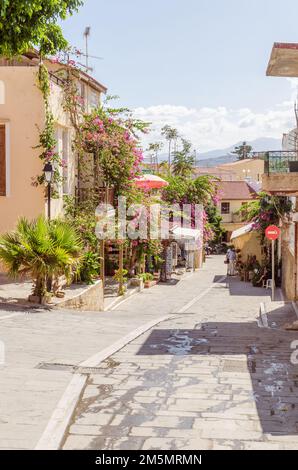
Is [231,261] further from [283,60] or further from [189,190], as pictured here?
[283,60]

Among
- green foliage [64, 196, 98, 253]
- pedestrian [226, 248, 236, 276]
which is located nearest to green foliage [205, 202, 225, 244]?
pedestrian [226, 248, 236, 276]

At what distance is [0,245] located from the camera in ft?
45.0

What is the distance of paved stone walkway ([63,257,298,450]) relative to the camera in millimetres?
5727

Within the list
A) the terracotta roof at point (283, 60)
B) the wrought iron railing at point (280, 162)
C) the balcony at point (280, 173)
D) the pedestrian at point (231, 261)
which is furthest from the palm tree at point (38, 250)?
the pedestrian at point (231, 261)

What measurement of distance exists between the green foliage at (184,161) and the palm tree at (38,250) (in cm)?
3250

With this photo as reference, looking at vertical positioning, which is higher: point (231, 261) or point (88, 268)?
point (88, 268)

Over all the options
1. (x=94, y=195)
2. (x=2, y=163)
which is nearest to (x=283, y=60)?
(x=2, y=163)

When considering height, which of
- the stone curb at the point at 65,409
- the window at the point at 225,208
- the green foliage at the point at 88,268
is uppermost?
the window at the point at 225,208

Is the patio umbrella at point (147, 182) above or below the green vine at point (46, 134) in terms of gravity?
below

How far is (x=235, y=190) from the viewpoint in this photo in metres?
61.8

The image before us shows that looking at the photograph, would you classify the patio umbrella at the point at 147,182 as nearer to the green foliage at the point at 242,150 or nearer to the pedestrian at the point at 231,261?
the pedestrian at the point at 231,261

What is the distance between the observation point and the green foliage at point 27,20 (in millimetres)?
10148

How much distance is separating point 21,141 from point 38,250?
576cm

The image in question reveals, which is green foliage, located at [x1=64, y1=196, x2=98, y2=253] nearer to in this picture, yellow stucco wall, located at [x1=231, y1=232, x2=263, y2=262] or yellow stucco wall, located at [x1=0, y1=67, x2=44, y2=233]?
yellow stucco wall, located at [x1=0, y1=67, x2=44, y2=233]
